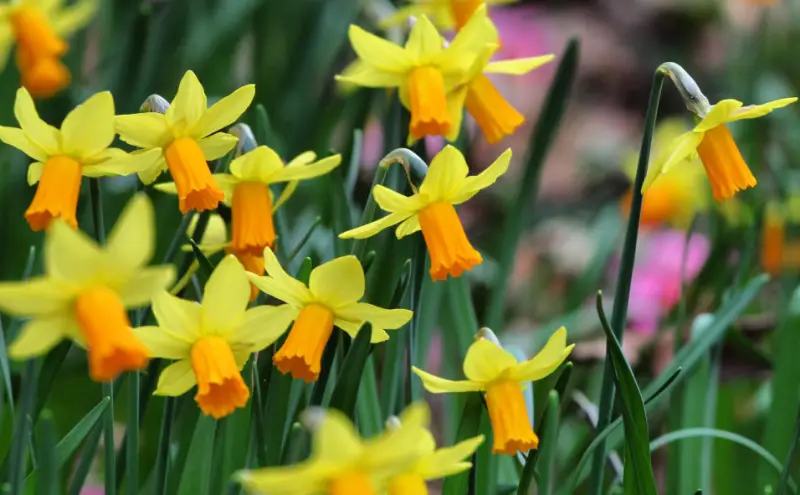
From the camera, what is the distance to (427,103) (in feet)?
3.73

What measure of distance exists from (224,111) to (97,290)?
32 cm

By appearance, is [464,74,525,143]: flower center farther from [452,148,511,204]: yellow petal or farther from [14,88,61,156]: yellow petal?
[14,88,61,156]: yellow petal

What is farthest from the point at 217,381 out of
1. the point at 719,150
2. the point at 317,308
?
the point at 719,150

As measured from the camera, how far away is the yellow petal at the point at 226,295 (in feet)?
2.74

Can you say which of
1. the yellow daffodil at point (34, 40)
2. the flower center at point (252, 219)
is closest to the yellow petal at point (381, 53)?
the flower center at point (252, 219)

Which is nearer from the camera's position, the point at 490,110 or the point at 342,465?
the point at 342,465

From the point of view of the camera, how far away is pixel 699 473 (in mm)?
1435

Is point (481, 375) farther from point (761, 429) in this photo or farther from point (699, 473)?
point (761, 429)

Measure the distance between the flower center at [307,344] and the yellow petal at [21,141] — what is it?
29 cm

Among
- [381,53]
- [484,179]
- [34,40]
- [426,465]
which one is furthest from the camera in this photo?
[34,40]

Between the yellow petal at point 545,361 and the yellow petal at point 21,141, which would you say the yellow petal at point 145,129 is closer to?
the yellow petal at point 21,141

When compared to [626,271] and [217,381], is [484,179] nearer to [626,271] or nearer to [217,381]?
[626,271]

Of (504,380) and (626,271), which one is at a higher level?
(626,271)

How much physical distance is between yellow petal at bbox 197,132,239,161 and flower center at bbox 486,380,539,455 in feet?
1.18
